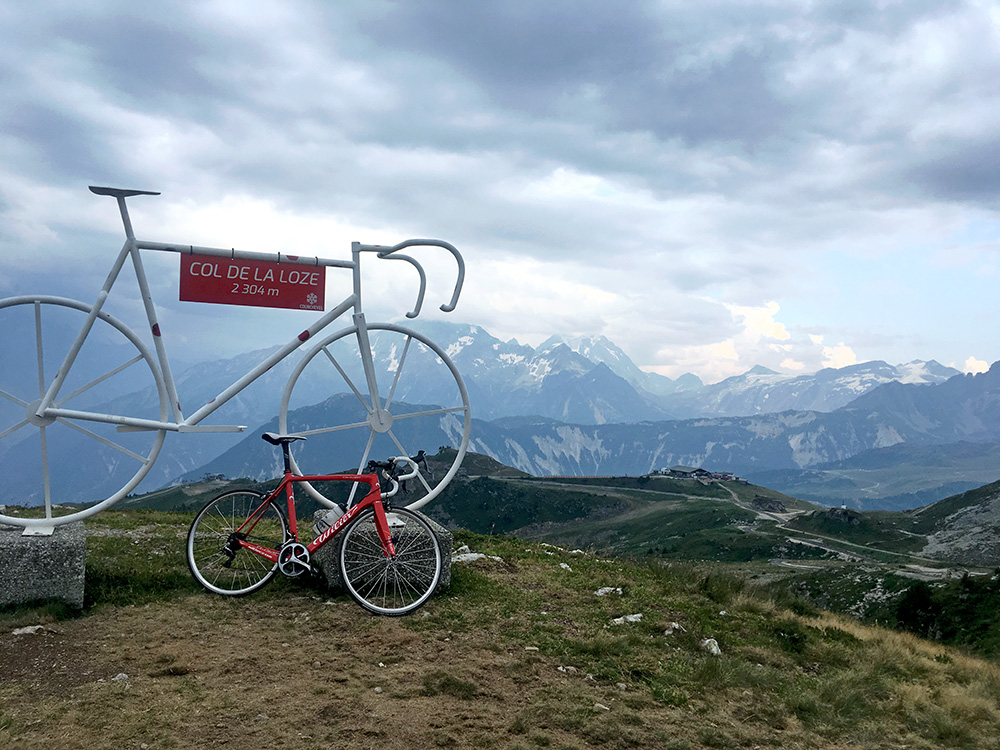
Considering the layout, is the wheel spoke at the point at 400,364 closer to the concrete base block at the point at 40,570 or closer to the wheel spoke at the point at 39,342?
the concrete base block at the point at 40,570

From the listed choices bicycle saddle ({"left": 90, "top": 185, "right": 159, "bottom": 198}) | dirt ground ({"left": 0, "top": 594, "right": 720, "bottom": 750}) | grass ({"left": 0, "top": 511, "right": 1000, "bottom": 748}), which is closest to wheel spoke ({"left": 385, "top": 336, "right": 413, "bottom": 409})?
grass ({"left": 0, "top": 511, "right": 1000, "bottom": 748})

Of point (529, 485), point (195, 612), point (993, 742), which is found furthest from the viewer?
point (529, 485)

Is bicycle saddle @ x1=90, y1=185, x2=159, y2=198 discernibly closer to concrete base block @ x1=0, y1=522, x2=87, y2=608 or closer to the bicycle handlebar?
the bicycle handlebar

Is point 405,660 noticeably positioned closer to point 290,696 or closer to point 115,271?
point 290,696

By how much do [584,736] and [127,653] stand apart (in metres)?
4.74

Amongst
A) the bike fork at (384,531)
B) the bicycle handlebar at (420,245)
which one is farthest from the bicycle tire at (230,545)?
the bicycle handlebar at (420,245)

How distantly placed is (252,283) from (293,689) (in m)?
5.33

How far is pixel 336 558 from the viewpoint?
873cm

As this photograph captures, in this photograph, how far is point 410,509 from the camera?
905cm

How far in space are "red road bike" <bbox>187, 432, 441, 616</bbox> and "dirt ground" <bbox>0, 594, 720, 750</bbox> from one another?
2.28ft

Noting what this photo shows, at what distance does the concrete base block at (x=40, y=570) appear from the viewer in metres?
7.83

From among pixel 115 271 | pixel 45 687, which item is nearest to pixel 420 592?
pixel 45 687

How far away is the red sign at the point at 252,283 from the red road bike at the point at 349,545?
76.5 inches

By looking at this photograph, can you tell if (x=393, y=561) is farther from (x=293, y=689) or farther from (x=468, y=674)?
(x=293, y=689)
